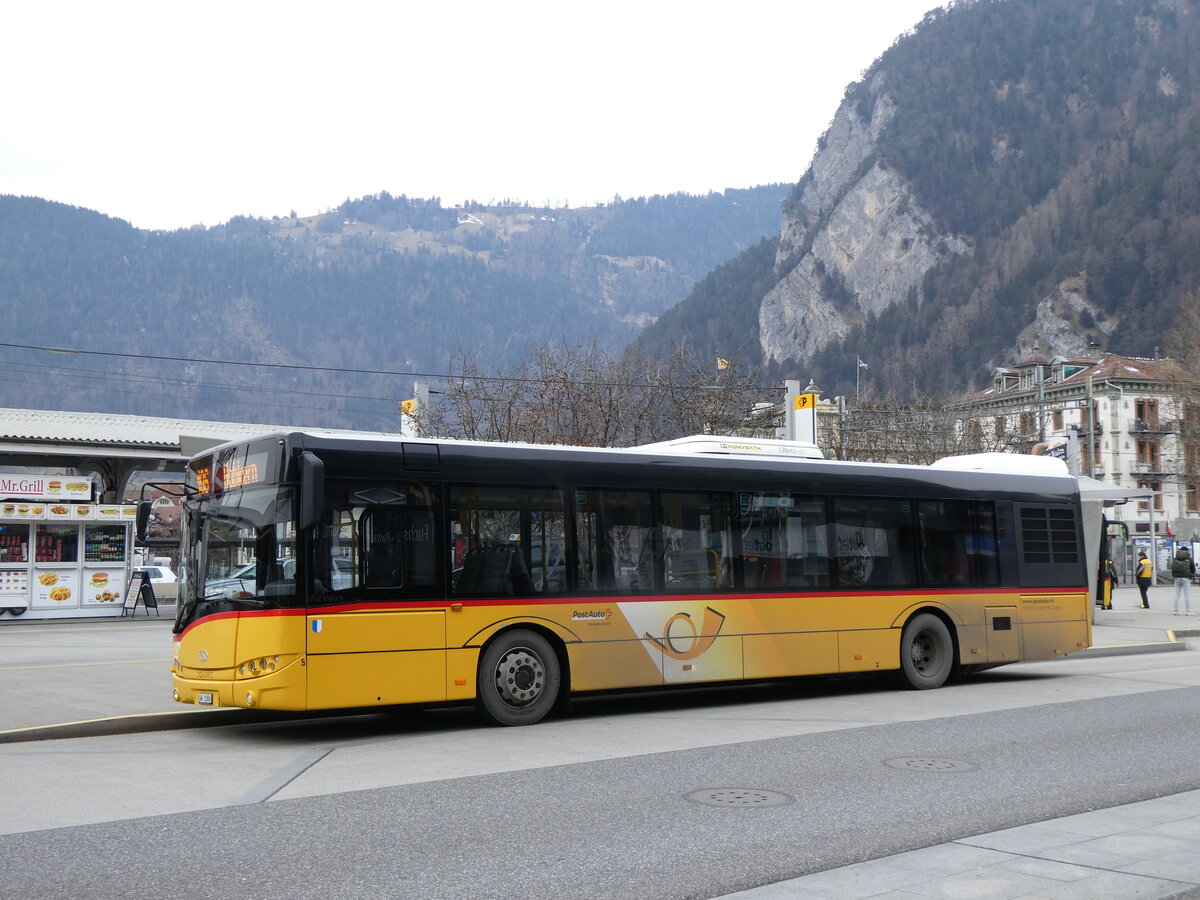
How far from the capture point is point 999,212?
172625 millimetres

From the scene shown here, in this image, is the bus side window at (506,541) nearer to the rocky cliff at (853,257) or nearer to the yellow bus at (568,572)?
the yellow bus at (568,572)

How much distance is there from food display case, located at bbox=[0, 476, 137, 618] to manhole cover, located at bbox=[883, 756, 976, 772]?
2397cm

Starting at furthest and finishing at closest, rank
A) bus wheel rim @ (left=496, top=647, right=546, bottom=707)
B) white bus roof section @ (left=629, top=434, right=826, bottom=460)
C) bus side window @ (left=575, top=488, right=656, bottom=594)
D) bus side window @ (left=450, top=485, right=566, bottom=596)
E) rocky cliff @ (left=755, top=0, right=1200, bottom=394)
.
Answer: rocky cliff @ (left=755, top=0, right=1200, bottom=394), white bus roof section @ (left=629, top=434, right=826, bottom=460), bus side window @ (left=575, top=488, right=656, bottom=594), bus wheel rim @ (left=496, top=647, right=546, bottom=707), bus side window @ (left=450, top=485, right=566, bottom=596)

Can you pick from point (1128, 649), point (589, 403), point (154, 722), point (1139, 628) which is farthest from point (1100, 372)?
point (154, 722)

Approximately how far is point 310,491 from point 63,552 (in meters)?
23.1

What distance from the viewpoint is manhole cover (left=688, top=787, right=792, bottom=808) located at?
25.5ft

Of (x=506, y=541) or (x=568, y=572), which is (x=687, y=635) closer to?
(x=568, y=572)

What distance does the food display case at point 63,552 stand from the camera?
3002cm

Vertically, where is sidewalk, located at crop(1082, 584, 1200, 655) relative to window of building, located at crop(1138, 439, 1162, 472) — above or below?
below

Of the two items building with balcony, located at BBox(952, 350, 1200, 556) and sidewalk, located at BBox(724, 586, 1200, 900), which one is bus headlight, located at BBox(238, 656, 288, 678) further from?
building with balcony, located at BBox(952, 350, 1200, 556)

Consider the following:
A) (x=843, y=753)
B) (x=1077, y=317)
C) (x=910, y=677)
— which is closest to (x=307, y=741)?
(x=843, y=753)

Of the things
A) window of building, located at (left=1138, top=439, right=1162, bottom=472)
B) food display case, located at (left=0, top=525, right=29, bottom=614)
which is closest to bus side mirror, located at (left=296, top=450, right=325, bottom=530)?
food display case, located at (left=0, top=525, right=29, bottom=614)

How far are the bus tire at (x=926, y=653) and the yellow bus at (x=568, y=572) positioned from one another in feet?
0.09

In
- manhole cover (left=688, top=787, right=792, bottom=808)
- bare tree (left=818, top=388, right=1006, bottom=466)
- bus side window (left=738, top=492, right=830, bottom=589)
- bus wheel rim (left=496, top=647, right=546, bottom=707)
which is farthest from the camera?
bare tree (left=818, top=388, right=1006, bottom=466)
